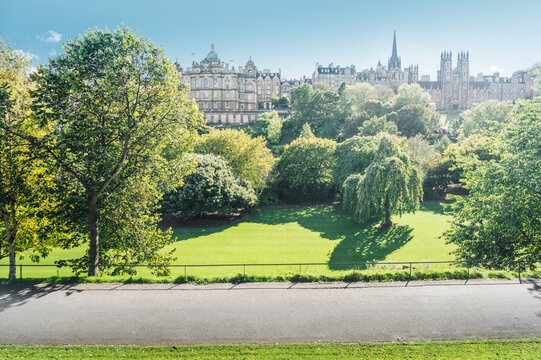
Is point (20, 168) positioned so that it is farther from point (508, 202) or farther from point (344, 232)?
point (344, 232)

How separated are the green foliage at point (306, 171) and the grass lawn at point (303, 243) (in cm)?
607

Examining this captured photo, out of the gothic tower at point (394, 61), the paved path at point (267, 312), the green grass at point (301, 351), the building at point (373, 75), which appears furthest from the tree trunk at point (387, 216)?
the gothic tower at point (394, 61)

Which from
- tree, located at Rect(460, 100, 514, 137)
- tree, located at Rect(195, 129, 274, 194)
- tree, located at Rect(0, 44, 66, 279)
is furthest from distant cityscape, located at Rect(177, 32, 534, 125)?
tree, located at Rect(0, 44, 66, 279)

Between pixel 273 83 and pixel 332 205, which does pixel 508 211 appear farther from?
pixel 273 83

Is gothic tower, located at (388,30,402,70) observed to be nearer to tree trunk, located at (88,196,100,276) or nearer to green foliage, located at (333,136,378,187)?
green foliage, located at (333,136,378,187)

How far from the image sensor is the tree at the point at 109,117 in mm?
12992

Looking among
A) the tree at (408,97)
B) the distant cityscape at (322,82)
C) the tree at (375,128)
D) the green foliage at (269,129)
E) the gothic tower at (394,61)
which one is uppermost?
the gothic tower at (394,61)

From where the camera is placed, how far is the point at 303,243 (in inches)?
1119

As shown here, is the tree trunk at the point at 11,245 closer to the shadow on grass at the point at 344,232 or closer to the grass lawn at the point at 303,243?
the grass lawn at the point at 303,243

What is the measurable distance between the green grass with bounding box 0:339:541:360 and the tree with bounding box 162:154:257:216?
2421 cm

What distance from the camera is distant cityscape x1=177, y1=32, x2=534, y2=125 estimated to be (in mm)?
92938

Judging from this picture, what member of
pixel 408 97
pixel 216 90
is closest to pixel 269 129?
pixel 216 90

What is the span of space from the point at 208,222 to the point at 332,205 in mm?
16511

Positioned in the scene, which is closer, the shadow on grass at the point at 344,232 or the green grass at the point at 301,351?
the green grass at the point at 301,351
